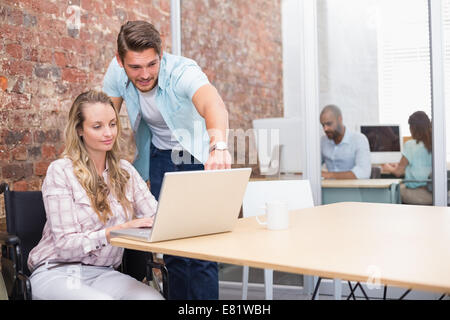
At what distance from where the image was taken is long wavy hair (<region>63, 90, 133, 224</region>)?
1928 millimetres

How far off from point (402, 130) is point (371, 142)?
194 mm

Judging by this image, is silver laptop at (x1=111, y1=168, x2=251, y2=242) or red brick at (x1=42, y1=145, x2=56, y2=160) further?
red brick at (x1=42, y1=145, x2=56, y2=160)

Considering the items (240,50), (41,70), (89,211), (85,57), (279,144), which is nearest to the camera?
(89,211)

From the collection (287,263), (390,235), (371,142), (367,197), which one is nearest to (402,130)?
(371,142)

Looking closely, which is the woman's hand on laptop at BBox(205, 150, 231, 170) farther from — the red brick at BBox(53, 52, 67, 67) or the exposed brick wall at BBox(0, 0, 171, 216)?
the red brick at BBox(53, 52, 67, 67)

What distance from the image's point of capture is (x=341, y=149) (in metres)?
3.48

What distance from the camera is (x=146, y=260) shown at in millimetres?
2014

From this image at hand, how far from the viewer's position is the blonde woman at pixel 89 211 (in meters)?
1.72

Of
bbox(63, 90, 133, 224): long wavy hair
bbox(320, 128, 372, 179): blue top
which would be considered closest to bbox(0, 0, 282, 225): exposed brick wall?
bbox(320, 128, 372, 179): blue top

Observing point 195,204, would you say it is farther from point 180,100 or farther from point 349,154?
point 349,154

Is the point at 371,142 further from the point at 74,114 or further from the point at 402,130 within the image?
the point at 74,114

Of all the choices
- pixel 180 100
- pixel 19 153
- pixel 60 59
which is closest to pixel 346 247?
pixel 180 100

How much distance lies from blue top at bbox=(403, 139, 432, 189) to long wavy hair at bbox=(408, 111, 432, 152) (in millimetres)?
25

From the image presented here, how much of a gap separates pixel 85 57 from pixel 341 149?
65.2 inches
